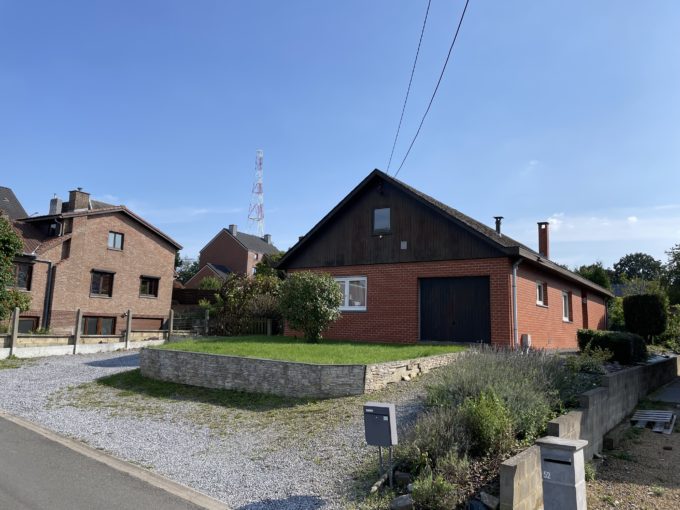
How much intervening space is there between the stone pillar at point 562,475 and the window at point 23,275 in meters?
27.7

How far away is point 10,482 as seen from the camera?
5.68 meters

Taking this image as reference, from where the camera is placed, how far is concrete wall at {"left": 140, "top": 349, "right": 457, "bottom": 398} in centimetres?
922

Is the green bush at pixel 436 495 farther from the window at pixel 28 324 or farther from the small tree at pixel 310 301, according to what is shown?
the window at pixel 28 324

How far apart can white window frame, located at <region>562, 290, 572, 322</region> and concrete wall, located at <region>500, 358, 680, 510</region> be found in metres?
5.00

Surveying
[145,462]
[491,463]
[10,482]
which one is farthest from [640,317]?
[10,482]

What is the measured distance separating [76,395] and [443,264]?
34.9 feet

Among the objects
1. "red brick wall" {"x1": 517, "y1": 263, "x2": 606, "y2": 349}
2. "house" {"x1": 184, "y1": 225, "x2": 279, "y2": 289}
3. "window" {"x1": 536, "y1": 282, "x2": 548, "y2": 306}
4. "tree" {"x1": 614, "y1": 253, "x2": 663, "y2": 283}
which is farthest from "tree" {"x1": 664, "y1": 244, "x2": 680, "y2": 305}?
"tree" {"x1": 614, "y1": 253, "x2": 663, "y2": 283}

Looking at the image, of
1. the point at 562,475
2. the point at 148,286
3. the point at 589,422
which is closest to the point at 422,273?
the point at 589,422

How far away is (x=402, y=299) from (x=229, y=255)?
43172 mm

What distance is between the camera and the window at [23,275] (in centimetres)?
2556

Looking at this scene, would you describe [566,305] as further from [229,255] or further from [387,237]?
[229,255]

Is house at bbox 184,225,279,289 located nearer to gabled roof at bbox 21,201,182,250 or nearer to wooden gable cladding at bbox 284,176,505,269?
gabled roof at bbox 21,201,182,250

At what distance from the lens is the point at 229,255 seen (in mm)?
56750

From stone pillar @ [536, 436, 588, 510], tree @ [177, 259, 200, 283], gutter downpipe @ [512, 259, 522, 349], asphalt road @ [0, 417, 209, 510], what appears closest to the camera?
stone pillar @ [536, 436, 588, 510]
